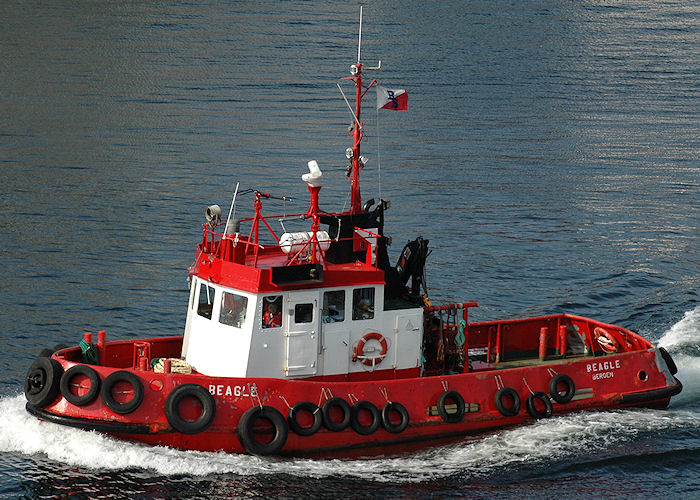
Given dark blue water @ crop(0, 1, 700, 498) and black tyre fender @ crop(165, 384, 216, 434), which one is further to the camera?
dark blue water @ crop(0, 1, 700, 498)

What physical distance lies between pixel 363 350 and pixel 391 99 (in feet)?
13.4

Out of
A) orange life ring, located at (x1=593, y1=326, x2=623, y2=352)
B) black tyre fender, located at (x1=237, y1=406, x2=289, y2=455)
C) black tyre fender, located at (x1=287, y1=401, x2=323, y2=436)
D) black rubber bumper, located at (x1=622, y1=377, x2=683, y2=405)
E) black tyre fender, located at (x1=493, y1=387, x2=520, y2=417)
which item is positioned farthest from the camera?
orange life ring, located at (x1=593, y1=326, x2=623, y2=352)

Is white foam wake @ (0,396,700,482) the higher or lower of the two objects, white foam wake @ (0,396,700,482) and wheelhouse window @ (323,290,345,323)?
the lower

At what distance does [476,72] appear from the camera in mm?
48562

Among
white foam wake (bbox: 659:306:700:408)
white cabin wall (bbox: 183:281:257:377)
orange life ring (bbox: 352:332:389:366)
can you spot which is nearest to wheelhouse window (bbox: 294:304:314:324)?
white cabin wall (bbox: 183:281:257:377)

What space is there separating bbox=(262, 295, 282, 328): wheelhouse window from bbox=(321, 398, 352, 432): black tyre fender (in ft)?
4.53

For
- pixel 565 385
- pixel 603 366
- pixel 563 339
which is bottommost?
pixel 565 385

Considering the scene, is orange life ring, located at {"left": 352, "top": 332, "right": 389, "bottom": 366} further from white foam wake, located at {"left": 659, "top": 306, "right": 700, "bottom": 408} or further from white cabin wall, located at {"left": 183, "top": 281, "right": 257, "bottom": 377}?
white foam wake, located at {"left": 659, "top": 306, "right": 700, "bottom": 408}

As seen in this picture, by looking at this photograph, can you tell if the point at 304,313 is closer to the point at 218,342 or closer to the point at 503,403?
the point at 218,342

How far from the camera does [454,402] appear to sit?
15789mm

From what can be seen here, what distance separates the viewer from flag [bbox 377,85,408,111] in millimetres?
16297

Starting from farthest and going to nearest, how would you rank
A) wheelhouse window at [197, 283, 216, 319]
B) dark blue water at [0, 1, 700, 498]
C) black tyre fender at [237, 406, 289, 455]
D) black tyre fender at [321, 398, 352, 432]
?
wheelhouse window at [197, 283, 216, 319] → dark blue water at [0, 1, 700, 498] → black tyre fender at [321, 398, 352, 432] → black tyre fender at [237, 406, 289, 455]

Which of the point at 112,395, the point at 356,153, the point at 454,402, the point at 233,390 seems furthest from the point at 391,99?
the point at 112,395

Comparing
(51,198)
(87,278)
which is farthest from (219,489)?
(51,198)
